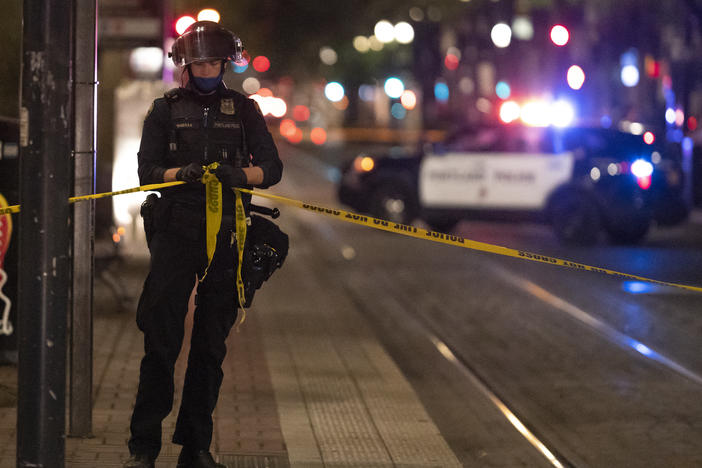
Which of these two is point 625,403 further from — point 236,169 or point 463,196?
point 463,196

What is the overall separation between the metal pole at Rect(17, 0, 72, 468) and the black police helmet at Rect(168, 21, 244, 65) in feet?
3.33

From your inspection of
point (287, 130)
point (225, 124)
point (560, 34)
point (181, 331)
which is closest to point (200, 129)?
point (225, 124)

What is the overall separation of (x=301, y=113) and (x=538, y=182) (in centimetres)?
6909

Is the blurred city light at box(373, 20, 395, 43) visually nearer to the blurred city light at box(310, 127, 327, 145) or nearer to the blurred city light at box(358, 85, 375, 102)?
the blurred city light at box(310, 127, 327, 145)

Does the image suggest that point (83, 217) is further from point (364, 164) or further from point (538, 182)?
point (364, 164)

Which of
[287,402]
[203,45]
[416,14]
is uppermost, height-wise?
[416,14]

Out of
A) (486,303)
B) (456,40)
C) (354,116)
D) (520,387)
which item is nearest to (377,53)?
(354,116)

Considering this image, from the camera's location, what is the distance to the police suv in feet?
59.0

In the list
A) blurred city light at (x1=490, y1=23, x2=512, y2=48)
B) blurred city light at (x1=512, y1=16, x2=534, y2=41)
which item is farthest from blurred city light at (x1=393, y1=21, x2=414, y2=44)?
blurred city light at (x1=490, y1=23, x2=512, y2=48)

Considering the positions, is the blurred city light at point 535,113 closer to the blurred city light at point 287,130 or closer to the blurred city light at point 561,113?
the blurred city light at point 561,113

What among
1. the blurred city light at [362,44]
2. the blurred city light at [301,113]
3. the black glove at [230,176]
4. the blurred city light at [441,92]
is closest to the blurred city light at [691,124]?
the black glove at [230,176]

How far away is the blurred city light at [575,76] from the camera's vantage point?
977 inches

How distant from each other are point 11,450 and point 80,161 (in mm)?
1320

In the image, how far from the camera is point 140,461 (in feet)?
17.2
